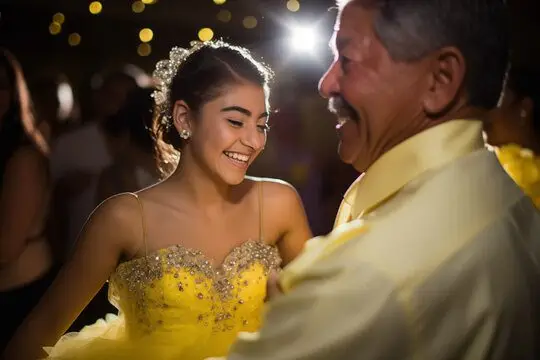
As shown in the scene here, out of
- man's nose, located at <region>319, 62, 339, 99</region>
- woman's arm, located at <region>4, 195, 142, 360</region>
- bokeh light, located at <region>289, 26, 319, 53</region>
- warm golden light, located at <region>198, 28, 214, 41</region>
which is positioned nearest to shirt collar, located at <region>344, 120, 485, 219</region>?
man's nose, located at <region>319, 62, 339, 99</region>

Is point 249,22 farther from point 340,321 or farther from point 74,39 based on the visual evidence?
point 340,321

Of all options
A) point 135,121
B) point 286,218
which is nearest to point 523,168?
point 286,218

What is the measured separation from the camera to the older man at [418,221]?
2.45ft

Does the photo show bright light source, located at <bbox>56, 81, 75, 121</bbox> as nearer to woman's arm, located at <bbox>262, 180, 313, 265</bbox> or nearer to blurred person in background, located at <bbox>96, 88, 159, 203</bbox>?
blurred person in background, located at <bbox>96, 88, 159, 203</bbox>

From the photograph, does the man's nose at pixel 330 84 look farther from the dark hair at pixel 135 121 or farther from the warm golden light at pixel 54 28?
the warm golden light at pixel 54 28

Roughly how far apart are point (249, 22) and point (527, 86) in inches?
47.9

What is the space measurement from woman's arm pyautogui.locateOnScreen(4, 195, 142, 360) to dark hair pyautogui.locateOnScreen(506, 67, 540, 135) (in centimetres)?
163

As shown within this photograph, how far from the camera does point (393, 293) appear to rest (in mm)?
731

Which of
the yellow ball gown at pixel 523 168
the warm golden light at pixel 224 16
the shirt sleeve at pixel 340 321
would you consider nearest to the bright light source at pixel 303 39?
the warm golden light at pixel 224 16

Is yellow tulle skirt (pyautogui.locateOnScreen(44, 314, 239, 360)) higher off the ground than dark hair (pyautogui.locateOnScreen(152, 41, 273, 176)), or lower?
lower

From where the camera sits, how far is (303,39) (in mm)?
2900

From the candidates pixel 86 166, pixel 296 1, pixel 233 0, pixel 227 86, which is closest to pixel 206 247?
pixel 227 86

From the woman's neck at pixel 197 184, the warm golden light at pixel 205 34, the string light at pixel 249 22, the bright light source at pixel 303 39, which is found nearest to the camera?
the woman's neck at pixel 197 184

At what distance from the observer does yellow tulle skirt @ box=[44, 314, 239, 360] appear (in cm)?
163
